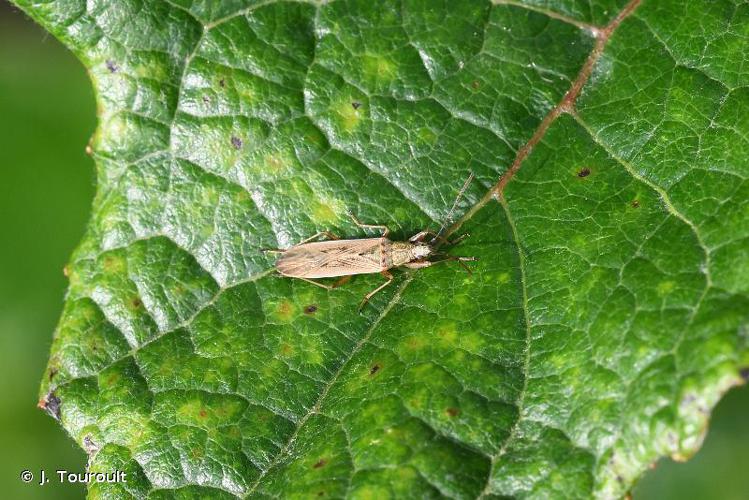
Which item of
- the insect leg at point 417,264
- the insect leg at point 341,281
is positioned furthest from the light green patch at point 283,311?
the insect leg at point 417,264

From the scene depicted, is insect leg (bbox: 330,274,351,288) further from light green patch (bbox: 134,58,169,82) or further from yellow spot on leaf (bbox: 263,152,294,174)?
light green patch (bbox: 134,58,169,82)

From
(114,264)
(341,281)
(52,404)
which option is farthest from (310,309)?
(52,404)

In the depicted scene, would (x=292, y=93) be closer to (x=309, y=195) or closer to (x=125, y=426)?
(x=309, y=195)

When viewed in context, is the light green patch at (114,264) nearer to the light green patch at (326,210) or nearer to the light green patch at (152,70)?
the light green patch at (152,70)

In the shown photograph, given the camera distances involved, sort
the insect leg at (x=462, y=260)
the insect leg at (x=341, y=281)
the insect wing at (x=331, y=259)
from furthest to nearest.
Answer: the insect leg at (x=341, y=281)
the insect wing at (x=331, y=259)
the insect leg at (x=462, y=260)

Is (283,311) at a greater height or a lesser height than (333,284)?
lesser

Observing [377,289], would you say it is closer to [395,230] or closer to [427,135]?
[395,230]

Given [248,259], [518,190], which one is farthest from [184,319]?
[518,190]
